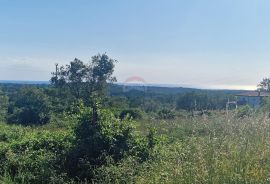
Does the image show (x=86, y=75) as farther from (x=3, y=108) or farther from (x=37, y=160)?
(x=37, y=160)

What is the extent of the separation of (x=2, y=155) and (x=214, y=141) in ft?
20.4

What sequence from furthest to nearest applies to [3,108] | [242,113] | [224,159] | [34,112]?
[3,108]
[34,112]
[242,113]
[224,159]

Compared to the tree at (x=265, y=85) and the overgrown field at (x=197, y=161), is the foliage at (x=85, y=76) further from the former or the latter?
the overgrown field at (x=197, y=161)

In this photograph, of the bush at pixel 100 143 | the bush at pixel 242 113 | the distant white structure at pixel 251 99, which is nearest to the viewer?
the bush at pixel 242 113

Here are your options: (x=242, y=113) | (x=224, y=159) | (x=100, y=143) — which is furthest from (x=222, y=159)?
(x=242, y=113)

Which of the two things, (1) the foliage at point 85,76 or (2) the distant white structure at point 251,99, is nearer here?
(2) the distant white structure at point 251,99

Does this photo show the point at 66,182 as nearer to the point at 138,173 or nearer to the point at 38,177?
the point at 38,177

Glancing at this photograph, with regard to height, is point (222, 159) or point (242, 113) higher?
point (242, 113)

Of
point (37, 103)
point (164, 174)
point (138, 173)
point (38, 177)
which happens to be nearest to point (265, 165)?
point (164, 174)

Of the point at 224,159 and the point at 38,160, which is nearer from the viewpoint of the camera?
the point at 224,159

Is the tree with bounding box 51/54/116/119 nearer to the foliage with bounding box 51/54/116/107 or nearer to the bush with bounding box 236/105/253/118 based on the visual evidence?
the foliage with bounding box 51/54/116/107

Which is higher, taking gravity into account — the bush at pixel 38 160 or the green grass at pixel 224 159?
the green grass at pixel 224 159

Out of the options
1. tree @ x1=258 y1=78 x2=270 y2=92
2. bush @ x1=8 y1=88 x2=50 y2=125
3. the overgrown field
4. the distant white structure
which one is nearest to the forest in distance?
the overgrown field

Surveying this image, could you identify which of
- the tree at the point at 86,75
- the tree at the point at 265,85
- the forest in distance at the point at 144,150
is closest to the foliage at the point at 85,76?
the tree at the point at 86,75
